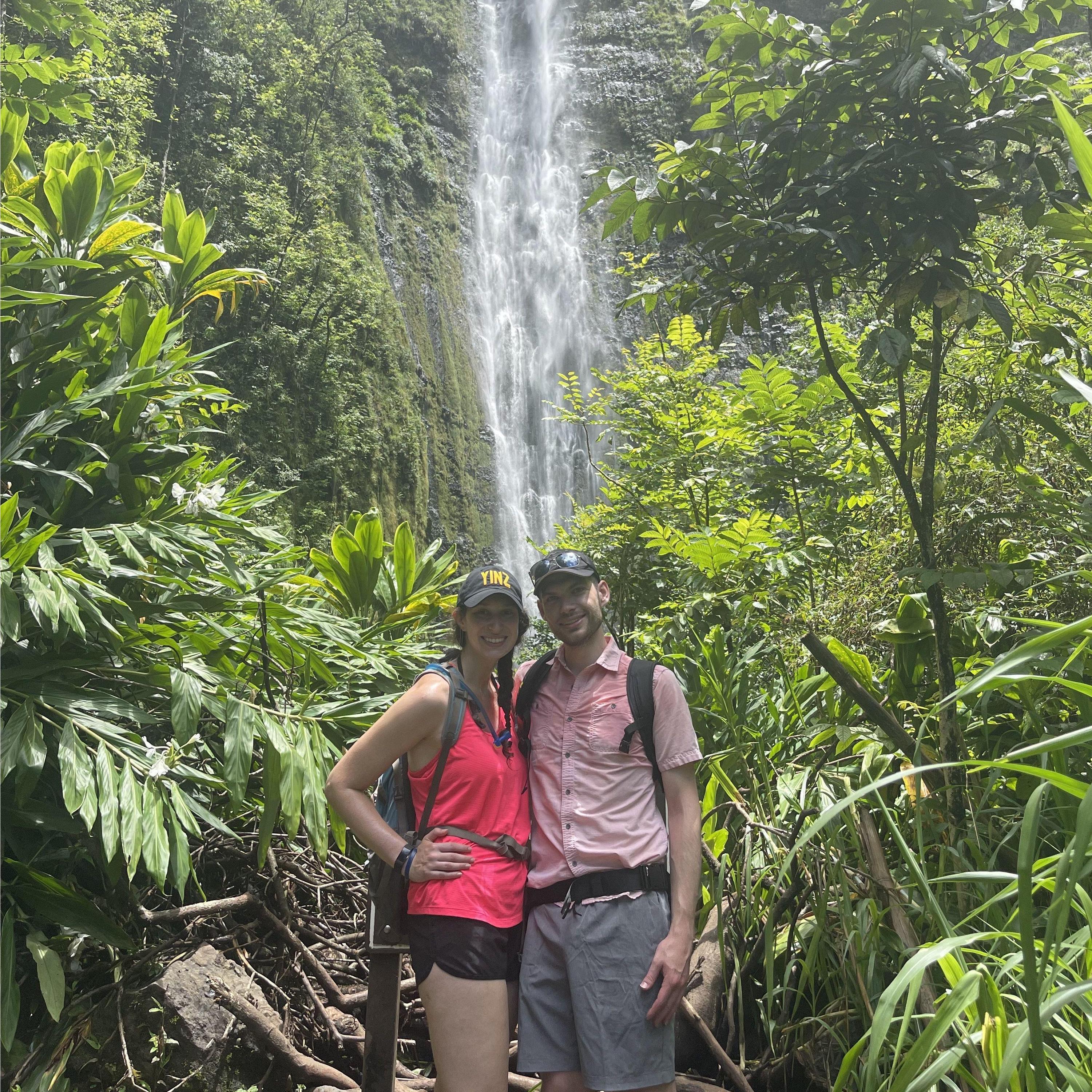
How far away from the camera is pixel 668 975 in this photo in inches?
72.7

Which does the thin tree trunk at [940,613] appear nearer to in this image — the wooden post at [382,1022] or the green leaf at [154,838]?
the wooden post at [382,1022]

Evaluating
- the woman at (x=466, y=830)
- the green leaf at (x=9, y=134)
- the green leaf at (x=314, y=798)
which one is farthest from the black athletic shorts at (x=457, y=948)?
the green leaf at (x=9, y=134)

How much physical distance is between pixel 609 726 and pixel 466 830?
376 mm

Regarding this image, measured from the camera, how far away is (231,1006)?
9.02 ft

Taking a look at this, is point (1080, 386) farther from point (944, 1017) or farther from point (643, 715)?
point (643, 715)

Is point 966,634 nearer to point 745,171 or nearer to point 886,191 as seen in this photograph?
point 886,191

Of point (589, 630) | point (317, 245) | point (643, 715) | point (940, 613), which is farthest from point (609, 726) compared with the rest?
point (317, 245)

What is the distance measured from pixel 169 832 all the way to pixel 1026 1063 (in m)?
2.30

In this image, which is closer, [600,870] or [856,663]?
[600,870]

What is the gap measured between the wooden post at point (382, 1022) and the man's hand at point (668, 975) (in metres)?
0.58

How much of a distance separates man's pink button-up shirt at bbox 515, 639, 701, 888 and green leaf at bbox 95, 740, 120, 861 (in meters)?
1.22

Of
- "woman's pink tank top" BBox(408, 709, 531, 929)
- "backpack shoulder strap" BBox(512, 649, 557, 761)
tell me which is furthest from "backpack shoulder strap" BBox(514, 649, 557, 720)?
"woman's pink tank top" BBox(408, 709, 531, 929)

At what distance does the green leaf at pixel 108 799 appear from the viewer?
2500 mm

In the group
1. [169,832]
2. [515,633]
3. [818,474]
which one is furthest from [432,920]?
[818,474]
